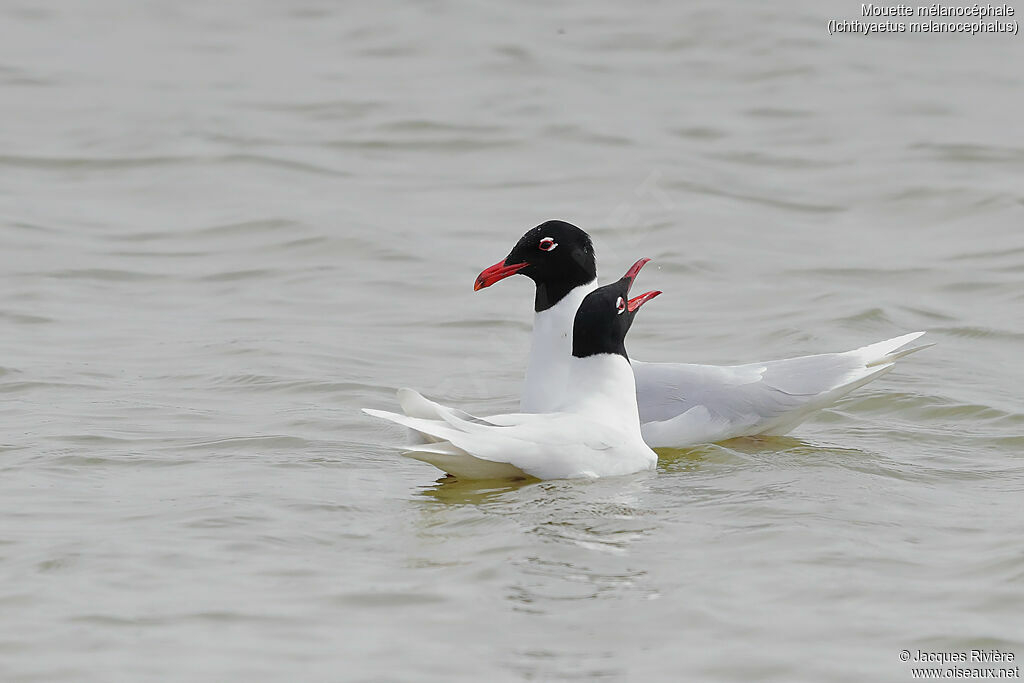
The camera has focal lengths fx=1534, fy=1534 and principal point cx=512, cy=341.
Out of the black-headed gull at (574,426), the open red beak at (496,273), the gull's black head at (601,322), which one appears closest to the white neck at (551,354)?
the black-headed gull at (574,426)

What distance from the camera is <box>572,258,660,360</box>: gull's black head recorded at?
6.95m

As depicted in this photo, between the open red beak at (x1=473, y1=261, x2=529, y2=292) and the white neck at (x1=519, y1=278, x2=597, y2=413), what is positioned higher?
the open red beak at (x1=473, y1=261, x2=529, y2=292)

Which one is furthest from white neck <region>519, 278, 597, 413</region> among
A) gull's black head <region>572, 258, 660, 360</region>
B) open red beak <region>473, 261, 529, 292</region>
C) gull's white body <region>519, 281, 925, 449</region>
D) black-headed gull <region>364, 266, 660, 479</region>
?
gull's black head <region>572, 258, 660, 360</region>

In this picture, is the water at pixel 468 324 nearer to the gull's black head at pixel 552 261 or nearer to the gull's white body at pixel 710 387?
→ the gull's white body at pixel 710 387

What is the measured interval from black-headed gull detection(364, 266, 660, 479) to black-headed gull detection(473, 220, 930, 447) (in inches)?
9.3

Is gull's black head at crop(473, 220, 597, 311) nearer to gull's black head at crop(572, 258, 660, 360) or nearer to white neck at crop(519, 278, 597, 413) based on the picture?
white neck at crop(519, 278, 597, 413)

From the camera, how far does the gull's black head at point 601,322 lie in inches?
274

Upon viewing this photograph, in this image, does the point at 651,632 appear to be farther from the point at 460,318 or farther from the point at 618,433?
the point at 460,318

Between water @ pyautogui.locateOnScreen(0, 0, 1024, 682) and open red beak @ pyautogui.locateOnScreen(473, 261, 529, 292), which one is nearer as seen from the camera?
water @ pyautogui.locateOnScreen(0, 0, 1024, 682)

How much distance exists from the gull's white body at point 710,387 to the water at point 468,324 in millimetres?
175

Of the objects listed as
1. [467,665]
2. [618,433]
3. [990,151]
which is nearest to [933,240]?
[990,151]

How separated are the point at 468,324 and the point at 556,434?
3900mm

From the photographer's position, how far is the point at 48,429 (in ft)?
24.6

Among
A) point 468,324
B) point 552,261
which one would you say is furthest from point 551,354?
point 468,324
